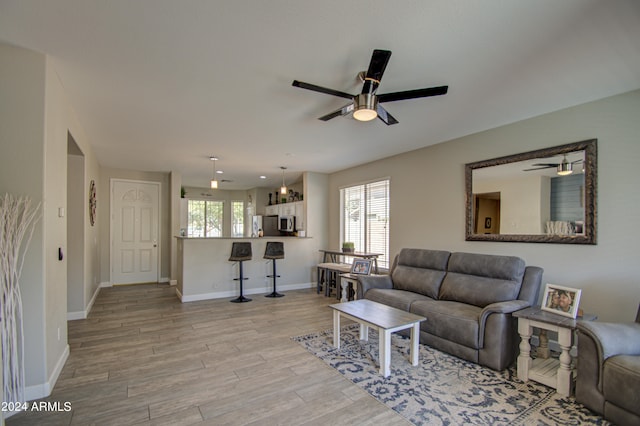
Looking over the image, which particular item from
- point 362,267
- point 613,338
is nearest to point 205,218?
point 362,267

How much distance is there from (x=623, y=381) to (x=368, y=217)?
432 cm

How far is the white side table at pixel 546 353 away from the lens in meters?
2.54

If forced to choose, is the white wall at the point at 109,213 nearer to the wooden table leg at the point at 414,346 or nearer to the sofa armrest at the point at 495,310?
the wooden table leg at the point at 414,346

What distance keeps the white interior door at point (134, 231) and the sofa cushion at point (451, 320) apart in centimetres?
611

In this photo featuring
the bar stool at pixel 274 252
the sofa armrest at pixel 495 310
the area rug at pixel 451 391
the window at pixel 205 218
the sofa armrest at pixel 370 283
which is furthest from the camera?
the window at pixel 205 218

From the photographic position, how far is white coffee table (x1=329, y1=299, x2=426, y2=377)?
2.78 m

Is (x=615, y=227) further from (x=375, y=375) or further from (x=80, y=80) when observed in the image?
(x=80, y=80)

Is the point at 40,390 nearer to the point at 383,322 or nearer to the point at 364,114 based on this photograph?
the point at 383,322

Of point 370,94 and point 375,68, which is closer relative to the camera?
point 375,68

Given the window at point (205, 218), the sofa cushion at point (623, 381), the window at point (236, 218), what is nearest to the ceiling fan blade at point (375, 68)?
the sofa cushion at point (623, 381)

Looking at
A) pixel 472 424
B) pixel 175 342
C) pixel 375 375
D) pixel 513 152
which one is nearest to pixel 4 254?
pixel 175 342

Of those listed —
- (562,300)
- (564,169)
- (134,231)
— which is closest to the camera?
(562,300)

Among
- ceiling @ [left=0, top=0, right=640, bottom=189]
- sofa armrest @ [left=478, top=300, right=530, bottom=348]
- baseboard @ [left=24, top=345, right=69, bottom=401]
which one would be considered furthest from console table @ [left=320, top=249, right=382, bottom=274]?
baseboard @ [left=24, top=345, right=69, bottom=401]

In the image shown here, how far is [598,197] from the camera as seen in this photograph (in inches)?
121
